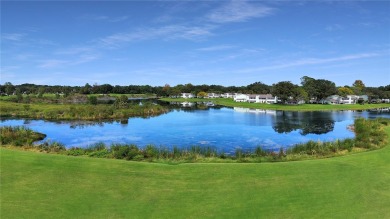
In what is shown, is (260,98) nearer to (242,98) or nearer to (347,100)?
(242,98)

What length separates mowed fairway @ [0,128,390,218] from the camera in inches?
440

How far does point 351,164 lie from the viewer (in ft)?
53.2

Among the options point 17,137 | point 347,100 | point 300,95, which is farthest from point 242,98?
point 17,137

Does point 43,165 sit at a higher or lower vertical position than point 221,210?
higher

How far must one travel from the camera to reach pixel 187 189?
41.7ft

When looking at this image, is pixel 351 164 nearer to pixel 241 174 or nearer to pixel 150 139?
→ pixel 241 174

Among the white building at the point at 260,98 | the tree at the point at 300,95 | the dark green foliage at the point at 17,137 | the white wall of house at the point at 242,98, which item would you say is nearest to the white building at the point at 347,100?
the tree at the point at 300,95

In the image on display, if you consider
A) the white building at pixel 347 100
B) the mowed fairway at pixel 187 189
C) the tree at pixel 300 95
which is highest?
the tree at pixel 300 95

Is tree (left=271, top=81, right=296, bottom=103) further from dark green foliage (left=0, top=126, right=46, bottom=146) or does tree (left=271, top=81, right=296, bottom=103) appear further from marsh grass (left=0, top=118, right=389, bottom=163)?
dark green foliage (left=0, top=126, right=46, bottom=146)

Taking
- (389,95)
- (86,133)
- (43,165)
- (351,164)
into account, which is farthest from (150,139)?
(389,95)

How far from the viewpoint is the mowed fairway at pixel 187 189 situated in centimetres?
1116

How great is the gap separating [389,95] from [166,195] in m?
153

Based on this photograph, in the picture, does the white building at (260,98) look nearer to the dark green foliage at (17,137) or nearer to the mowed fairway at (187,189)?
the dark green foliage at (17,137)

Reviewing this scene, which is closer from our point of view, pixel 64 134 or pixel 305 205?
pixel 305 205
